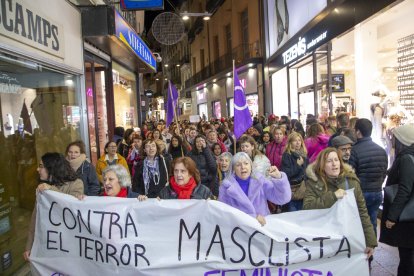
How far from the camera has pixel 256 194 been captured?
397 centimetres

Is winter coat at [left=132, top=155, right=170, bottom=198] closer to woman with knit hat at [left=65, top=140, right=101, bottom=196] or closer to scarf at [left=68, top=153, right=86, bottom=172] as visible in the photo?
woman with knit hat at [left=65, top=140, right=101, bottom=196]

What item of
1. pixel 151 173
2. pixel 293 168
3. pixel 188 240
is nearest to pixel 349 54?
pixel 293 168

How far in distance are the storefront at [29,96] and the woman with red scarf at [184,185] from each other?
2.18m

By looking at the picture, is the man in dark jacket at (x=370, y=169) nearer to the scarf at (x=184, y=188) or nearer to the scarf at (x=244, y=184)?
the scarf at (x=244, y=184)

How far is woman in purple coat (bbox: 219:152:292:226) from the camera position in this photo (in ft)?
12.6

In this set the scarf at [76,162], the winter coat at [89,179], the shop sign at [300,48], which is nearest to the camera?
the winter coat at [89,179]

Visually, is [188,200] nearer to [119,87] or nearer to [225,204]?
[225,204]

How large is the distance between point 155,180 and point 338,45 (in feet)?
22.5

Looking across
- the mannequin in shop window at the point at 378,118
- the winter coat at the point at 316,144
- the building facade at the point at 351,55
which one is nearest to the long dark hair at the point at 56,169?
the winter coat at the point at 316,144

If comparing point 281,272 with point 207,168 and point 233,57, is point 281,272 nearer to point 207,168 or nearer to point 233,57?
point 207,168

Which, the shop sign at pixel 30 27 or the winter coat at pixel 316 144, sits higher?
the shop sign at pixel 30 27

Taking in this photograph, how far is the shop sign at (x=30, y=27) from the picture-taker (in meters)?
4.81

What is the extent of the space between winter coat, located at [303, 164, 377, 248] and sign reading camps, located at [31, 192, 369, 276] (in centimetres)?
14

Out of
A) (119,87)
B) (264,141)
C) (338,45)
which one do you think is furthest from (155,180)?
(119,87)
